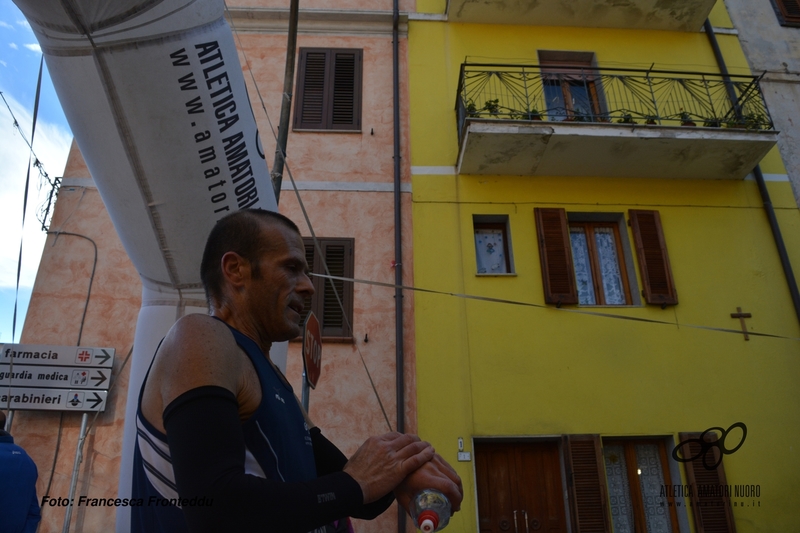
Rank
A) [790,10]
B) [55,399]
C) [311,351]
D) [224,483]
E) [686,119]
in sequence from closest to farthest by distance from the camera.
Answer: [224,483], [311,351], [55,399], [686,119], [790,10]

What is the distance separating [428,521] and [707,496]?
23.5 feet

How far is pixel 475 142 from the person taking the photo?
8.36 m

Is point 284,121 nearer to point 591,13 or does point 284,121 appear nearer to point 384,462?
point 384,462

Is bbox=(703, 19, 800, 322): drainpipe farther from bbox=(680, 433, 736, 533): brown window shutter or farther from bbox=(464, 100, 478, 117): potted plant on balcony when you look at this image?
bbox=(464, 100, 478, 117): potted plant on balcony

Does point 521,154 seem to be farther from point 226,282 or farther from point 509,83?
point 226,282

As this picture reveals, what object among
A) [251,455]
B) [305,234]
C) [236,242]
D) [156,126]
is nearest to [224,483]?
[251,455]

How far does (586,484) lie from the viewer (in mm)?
6973

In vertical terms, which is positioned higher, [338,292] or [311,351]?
[338,292]

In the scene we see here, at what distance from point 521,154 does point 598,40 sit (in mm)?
3306

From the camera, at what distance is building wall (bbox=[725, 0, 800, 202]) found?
9516 millimetres

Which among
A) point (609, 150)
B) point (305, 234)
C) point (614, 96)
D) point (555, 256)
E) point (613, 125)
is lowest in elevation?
point (555, 256)

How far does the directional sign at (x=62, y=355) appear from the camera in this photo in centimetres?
724

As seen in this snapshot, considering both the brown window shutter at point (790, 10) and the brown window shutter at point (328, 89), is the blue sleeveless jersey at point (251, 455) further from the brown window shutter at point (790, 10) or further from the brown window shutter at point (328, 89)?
the brown window shutter at point (790, 10)
